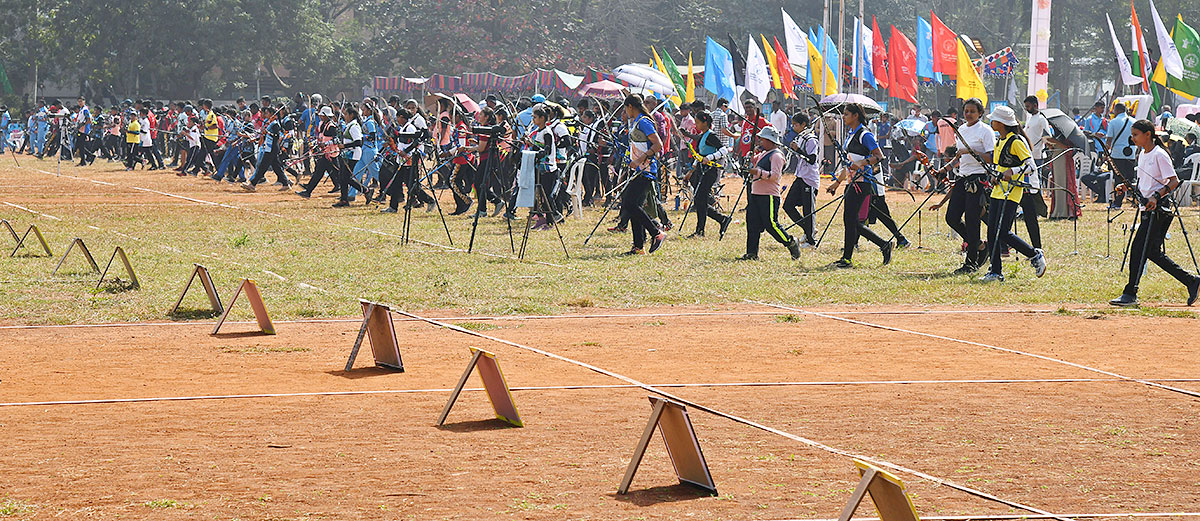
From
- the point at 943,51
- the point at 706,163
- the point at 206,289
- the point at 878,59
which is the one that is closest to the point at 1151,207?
the point at 706,163

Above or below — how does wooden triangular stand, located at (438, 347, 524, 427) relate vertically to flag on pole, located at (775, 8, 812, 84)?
below

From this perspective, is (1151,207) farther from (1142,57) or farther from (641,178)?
(1142,57)

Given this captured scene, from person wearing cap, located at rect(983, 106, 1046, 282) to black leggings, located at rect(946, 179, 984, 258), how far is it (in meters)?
0.16

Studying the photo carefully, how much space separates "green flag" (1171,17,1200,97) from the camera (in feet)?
90.8

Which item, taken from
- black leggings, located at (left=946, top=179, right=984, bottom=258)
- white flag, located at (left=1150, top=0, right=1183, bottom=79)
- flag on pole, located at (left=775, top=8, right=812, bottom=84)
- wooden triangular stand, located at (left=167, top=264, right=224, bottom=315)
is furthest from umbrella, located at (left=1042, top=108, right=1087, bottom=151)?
wooden triangular stand, located at (left=167, top=264, right=224, bottom=315)

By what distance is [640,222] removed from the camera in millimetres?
16938

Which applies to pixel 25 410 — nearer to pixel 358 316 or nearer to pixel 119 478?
pixel 119 478

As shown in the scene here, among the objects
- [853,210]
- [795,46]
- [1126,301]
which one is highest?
[795,46]

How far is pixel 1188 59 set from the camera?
27.9 meters

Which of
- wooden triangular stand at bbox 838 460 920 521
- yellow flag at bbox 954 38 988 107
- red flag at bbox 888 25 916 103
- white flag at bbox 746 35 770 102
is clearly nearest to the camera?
wooden triangular stand at bbox 838 460 920 521

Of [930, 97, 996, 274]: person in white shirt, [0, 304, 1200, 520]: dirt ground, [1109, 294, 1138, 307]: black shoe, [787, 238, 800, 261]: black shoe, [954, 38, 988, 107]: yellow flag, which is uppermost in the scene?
[954, 38, 988, 107]: yellow flag

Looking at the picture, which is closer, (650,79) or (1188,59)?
(1188,59)

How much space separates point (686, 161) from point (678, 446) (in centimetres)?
2623

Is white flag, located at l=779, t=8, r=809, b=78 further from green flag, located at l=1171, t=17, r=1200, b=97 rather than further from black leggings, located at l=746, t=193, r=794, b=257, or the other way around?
black leggings, located at l=746, t=193, r=794, b=257
